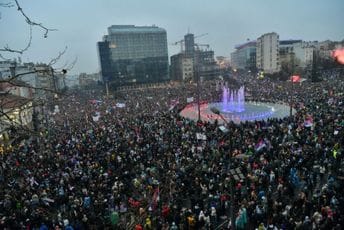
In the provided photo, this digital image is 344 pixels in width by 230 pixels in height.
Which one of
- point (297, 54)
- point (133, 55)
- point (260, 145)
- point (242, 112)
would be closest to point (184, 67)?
point (133, 55)

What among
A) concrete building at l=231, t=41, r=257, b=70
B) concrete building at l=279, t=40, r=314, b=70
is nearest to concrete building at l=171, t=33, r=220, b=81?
concrete building at l=231, t=41, r=257, b=70

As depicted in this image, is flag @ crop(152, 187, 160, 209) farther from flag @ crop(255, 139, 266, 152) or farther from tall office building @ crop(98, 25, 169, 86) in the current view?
tall office building @ crop(98, 25, 169, 86)

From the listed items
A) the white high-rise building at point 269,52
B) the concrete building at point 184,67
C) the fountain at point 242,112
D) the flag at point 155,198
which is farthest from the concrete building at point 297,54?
the flag at point 155,198

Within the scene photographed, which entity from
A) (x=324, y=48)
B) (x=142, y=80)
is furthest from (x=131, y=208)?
(x=324, y=48)

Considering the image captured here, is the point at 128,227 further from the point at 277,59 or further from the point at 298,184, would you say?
the point at 277,59

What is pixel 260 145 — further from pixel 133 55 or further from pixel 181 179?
pixel 133 55

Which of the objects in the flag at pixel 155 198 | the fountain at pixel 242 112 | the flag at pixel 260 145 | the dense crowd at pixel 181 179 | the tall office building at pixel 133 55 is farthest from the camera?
the tall office building at pixel 133 55

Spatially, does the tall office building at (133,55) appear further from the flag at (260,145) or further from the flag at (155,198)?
the flag at (155,198)
